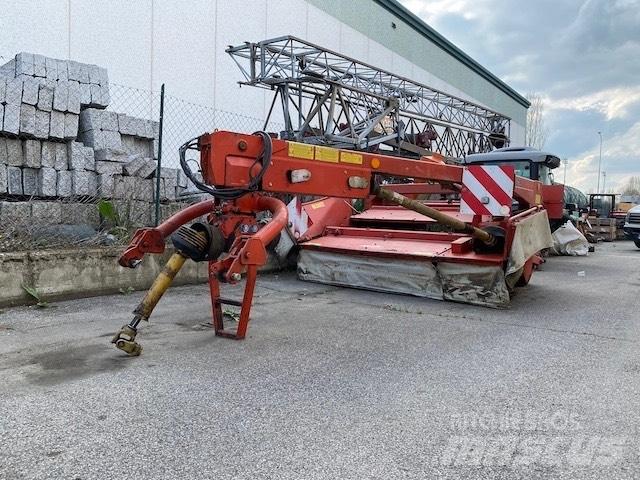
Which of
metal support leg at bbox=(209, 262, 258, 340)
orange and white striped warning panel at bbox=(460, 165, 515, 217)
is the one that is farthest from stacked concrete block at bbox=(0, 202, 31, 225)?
orange and white striped warning panel at bbox=(460, 165, 515, 217)

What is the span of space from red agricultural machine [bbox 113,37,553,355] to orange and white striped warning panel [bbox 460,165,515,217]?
1 centimetres

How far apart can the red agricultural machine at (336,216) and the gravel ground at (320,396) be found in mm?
539

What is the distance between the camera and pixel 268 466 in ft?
7.91

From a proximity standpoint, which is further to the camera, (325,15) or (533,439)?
(325,15)

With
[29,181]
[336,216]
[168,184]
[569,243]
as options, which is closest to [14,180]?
[29,181]

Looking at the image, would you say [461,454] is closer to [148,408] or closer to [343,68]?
[148,408]

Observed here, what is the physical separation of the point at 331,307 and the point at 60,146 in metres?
4.40

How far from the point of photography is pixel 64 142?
7.33m

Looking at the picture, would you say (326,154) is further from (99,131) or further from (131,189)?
(99,131)

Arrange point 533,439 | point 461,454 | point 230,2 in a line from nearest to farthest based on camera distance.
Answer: point 461,454 < point 533,439 < point 230,2

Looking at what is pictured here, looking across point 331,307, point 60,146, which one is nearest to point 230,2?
point 60,146

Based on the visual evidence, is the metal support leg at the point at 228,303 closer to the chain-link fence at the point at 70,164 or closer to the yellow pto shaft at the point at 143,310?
the yellow pto shaft at the point at 143,310

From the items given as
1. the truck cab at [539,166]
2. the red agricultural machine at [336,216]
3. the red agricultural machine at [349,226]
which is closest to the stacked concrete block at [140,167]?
the red agricultural machine at [336,216]

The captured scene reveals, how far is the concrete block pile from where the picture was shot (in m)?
6.75
